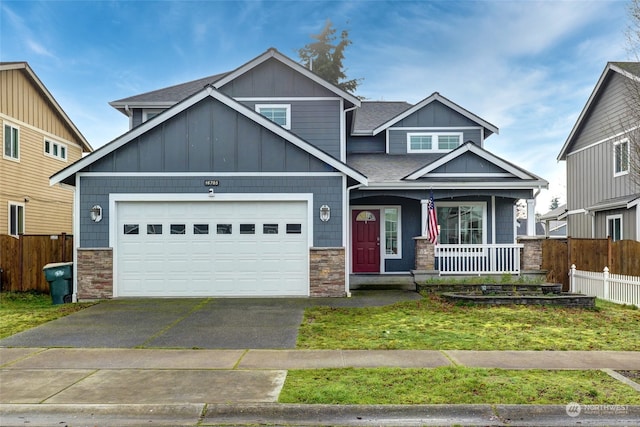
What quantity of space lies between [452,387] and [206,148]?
9.30m

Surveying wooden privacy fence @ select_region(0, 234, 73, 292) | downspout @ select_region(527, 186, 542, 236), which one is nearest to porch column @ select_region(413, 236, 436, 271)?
downspout @ select_region(527, 186, 542, 236)

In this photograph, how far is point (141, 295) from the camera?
12336 millimetres

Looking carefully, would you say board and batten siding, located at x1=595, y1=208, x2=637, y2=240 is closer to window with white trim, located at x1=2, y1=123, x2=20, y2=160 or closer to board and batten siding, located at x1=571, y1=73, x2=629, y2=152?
board and batten siding, located at x1=571, y1=73, x2=629, y2=152

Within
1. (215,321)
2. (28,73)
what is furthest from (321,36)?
(215,321)

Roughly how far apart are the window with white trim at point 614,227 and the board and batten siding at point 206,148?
13294 mm

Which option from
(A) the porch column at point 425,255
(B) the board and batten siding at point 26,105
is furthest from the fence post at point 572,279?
(B) the board and batten siding at point 26,105

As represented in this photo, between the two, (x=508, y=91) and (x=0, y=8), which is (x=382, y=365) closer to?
(x=0, y=8)

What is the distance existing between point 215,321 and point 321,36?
34.6 m

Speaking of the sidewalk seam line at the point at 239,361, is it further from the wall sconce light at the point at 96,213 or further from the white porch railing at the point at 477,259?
the white porch railing at the point at 477,259

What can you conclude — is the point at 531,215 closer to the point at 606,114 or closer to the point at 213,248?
the point at 606,114

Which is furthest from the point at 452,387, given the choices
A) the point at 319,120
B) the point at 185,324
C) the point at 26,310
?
the point at 319,120

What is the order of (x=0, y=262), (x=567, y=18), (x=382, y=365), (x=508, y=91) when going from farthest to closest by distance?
(x=508, y=91) → (x=567, y=18) → (x=0, y=262) → (x=382, y=365)

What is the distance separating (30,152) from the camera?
18.9 meters

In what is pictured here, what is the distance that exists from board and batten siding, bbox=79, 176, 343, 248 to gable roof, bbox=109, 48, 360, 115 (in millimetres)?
3201
